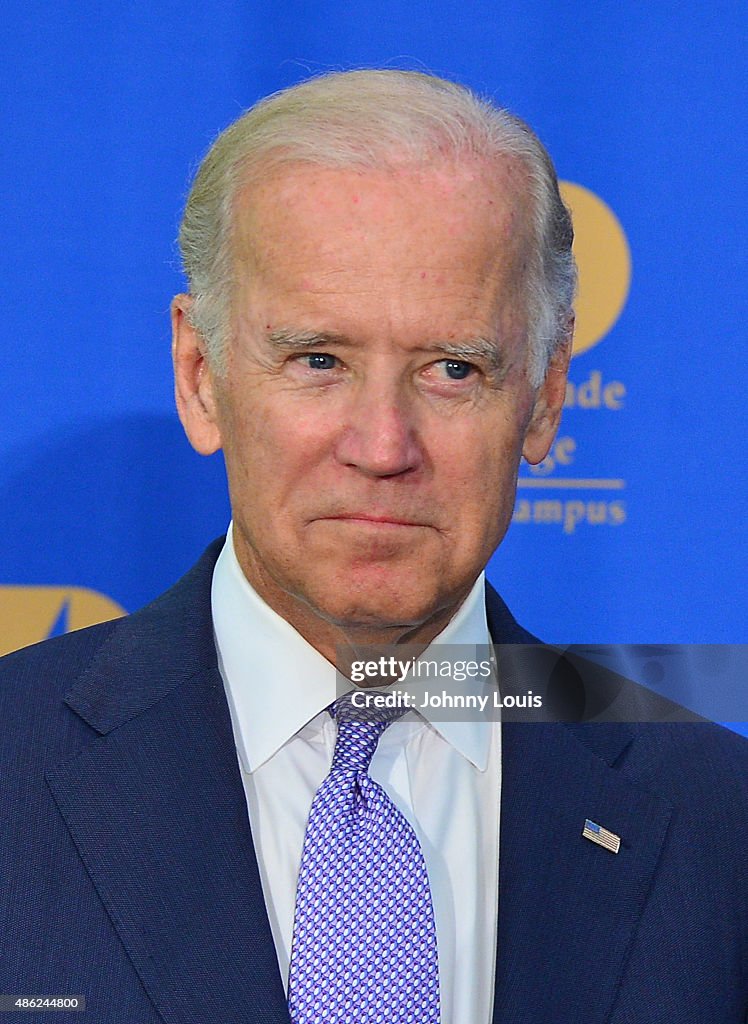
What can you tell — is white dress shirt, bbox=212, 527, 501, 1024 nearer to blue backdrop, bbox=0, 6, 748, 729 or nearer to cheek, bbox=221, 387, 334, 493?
cheek, bbox=221, 387, 334, 493

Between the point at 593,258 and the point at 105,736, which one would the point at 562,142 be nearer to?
the point at 593,258

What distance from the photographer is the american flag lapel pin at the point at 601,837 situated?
1.76 metres

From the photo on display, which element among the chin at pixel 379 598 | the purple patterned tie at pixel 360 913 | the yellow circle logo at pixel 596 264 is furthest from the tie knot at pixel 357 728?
the yellow circle logo at pixel 596 264

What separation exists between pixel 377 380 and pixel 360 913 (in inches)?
22.9

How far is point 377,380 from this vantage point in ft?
5.23

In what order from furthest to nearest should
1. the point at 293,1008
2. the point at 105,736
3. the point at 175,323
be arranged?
the point at 175,323
the point at 105,736
the point at 293,1008

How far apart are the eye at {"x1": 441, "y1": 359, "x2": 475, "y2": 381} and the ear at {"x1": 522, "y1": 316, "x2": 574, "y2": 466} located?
0.17m

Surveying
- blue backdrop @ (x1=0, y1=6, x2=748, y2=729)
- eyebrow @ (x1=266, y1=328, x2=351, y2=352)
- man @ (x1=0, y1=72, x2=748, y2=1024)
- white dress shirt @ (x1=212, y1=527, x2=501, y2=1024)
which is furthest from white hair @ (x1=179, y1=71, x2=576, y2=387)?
blue backdrop @ (x1=0, y1=6, x2=748, y2=729)

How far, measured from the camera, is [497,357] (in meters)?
1.68

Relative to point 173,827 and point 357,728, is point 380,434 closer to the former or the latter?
point 357,728

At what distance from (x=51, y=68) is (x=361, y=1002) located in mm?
1440

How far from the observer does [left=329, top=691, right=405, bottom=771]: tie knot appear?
1.67 meters

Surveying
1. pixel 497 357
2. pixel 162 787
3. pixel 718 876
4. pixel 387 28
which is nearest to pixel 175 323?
pixel 497 357

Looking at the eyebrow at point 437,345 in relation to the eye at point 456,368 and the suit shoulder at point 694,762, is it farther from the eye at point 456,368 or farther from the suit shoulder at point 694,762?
the suit shoulder at point 694,762
